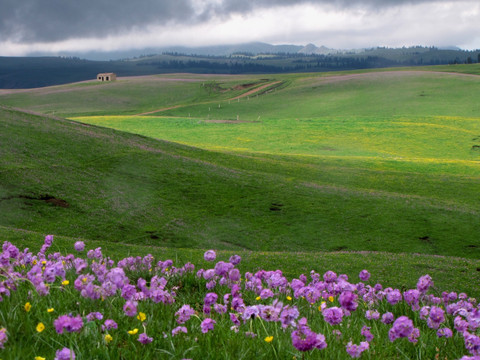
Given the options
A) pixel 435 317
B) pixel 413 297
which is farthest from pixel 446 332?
pixel 413 297

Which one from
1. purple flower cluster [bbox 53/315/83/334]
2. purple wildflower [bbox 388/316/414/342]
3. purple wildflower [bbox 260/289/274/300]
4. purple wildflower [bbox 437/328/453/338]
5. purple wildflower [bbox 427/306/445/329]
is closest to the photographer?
purple flower cluster [bbox 53/315/83/334]

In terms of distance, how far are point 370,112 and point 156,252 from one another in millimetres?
110587

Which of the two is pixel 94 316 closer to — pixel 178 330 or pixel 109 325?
pixel 109 325

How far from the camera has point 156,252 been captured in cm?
2016

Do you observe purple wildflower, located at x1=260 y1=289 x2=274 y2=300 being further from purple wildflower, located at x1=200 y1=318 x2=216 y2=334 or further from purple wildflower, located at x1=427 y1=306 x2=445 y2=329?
purple wildflower, located at x1=427 y1=306 x2=445 y2=329

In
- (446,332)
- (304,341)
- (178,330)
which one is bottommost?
(446,332)

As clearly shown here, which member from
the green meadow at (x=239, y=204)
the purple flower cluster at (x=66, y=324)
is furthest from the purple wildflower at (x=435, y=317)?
the green meadow at (x=239, y=204)

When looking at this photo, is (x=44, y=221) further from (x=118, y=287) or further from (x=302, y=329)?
(x=302, y=329)

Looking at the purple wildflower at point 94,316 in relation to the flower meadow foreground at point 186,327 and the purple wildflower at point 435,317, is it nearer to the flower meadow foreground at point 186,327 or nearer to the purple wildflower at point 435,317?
the flower meadow foreground at point 186,327

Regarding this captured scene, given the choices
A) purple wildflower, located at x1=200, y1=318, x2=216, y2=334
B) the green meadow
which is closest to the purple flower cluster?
purple wildflower, located at x1=200, y1=318, x2=216, y2=334

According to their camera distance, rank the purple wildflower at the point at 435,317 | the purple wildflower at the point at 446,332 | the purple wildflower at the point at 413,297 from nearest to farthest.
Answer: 1. the purple wildflower at the point at 446,332
2. the purple wildflower at the point at 435,317
3. the purple wildflower at the point at 413,297

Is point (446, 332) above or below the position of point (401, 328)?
below

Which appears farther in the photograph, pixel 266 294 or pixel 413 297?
pixel 413 297

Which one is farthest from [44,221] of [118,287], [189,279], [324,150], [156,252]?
[324,150]
